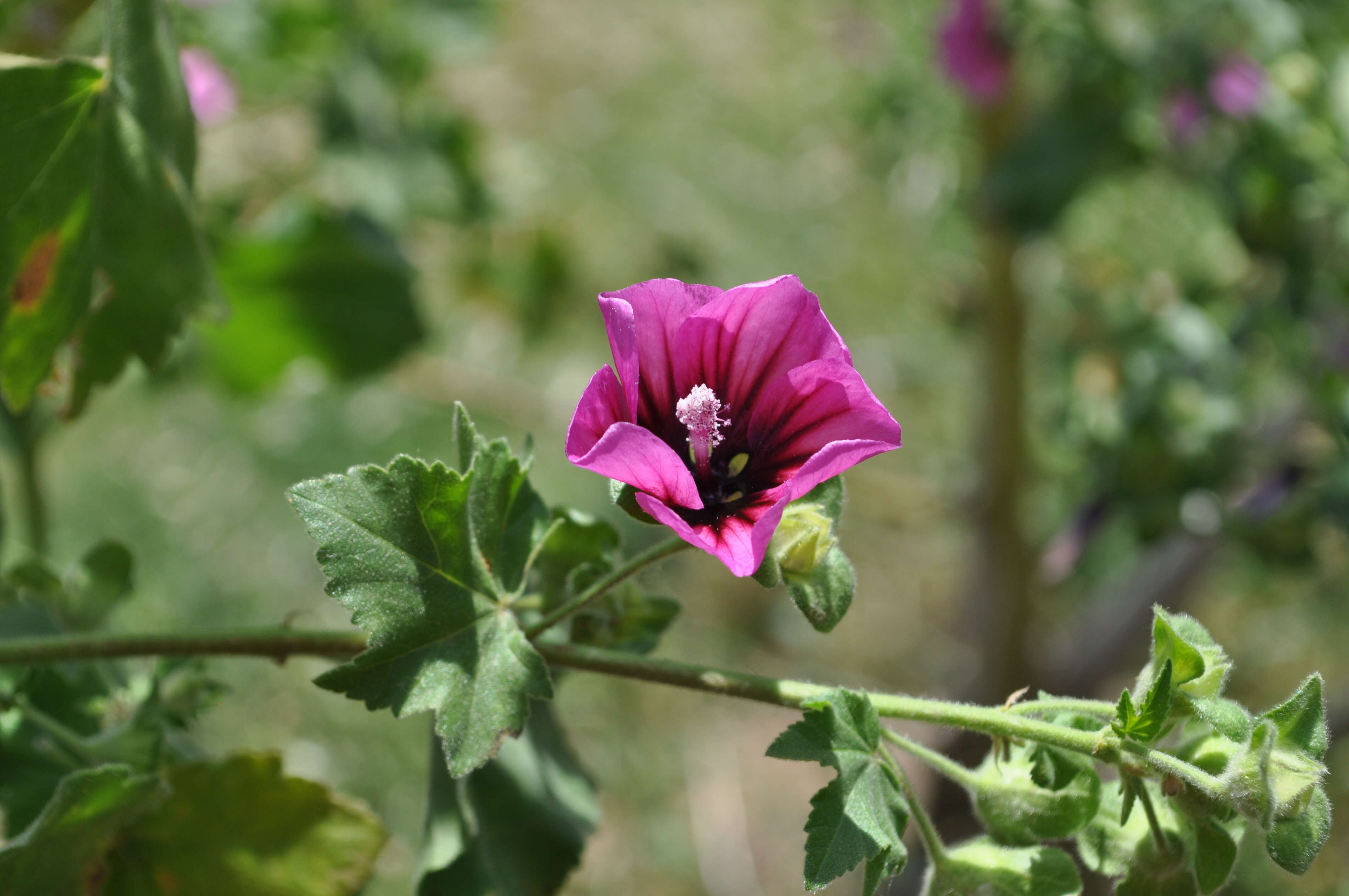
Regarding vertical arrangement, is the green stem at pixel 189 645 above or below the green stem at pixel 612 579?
below

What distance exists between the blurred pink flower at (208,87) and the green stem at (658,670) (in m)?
1.30

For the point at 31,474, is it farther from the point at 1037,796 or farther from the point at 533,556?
the point at 1037,796

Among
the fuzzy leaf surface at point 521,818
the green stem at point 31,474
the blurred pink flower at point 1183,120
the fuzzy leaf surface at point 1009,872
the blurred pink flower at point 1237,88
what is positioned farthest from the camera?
the blurred pink flower at point 1183,120

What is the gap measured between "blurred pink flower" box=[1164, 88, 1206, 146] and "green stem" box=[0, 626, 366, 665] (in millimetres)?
1468

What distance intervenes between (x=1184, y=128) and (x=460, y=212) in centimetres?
118

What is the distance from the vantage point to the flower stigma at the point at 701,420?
2.75ft

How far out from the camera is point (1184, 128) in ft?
5.88

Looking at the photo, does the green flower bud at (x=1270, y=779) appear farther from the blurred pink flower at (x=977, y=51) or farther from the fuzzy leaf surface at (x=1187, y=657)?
the blurred pink flower at (x=977, y=51)

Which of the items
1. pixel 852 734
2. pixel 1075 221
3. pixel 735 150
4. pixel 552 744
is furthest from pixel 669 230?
pixel 852 734

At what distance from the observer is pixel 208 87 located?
1942mm

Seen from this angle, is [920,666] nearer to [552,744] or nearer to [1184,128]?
[1184,128]

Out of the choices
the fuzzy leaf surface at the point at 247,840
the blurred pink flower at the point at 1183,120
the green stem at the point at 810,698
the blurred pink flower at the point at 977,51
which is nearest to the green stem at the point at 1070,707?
the green stem at the point at 810,698

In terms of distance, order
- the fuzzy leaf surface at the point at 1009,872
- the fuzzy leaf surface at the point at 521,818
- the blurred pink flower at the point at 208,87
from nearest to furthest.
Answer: the fuzzy leaf surface at the point at 1009,872
the fuzzy leaf surface at the point at 521,818
the blurred pink flower at the point at 208,87

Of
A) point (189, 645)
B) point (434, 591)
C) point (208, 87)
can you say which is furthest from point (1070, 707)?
point (208, 87)
